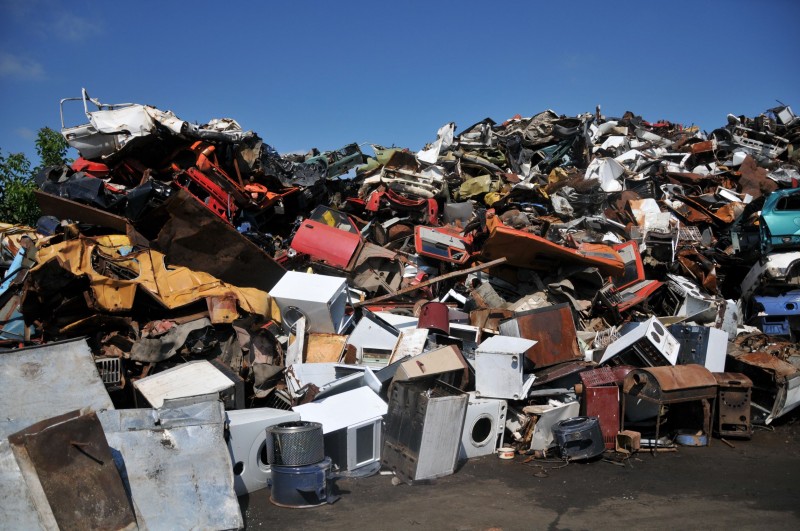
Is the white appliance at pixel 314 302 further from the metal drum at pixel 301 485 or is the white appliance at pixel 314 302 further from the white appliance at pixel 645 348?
the white appliance at pixel 645 348

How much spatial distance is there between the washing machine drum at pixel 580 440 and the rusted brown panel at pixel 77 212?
22.8ft

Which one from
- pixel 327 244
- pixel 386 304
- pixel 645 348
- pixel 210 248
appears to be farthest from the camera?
pixel 327 244

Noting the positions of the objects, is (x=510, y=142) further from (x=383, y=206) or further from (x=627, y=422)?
(x=627, y=422)

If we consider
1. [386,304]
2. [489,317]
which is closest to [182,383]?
[386,304]

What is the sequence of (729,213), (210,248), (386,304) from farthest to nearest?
(729,213)
(386,304)
(210,248)

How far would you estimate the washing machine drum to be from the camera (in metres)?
5.86

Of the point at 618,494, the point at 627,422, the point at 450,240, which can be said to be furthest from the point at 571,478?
the point at 450,240

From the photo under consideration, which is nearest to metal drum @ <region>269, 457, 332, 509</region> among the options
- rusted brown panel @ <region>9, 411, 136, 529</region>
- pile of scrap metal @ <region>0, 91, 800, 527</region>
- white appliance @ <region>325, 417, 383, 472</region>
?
pile of scrap metal @ <region>0, 91, 800, 527</region>

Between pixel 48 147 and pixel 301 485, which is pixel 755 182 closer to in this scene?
pixel 301 485

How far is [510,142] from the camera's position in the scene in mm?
14414

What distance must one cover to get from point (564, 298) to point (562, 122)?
7.64 meters

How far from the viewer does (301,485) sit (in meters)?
4.79

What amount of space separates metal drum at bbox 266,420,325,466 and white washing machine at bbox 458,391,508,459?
5.74ft

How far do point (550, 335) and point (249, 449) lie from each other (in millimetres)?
3822
